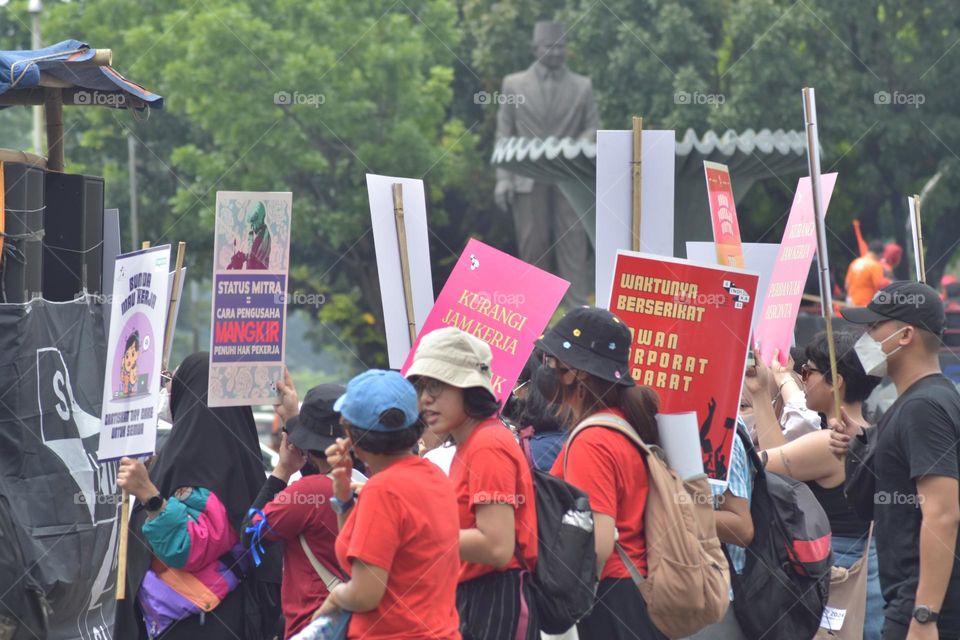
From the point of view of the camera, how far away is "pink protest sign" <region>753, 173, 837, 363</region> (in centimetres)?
595

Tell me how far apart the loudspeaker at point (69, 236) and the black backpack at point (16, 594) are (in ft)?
3.84

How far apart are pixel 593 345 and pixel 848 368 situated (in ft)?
5.04

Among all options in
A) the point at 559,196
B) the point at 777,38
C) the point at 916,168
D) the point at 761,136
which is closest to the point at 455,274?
the point at 761,136

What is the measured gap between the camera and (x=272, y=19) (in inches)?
866

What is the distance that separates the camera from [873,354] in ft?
15.3

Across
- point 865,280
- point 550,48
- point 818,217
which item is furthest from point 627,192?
point 550,48

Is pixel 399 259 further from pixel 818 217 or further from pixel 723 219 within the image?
pixel 818 217

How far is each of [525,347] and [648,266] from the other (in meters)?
0.64

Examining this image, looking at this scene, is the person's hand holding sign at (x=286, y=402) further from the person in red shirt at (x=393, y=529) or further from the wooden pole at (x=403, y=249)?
the person in red shirt at (x=393, y=529)

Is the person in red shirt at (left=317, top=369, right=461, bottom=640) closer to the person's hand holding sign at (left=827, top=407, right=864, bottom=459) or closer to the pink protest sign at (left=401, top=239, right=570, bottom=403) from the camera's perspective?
the pink protest sign at (left=401, top=239, right=570, bottom=403)

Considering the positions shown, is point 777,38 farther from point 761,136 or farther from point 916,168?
point 761,136
